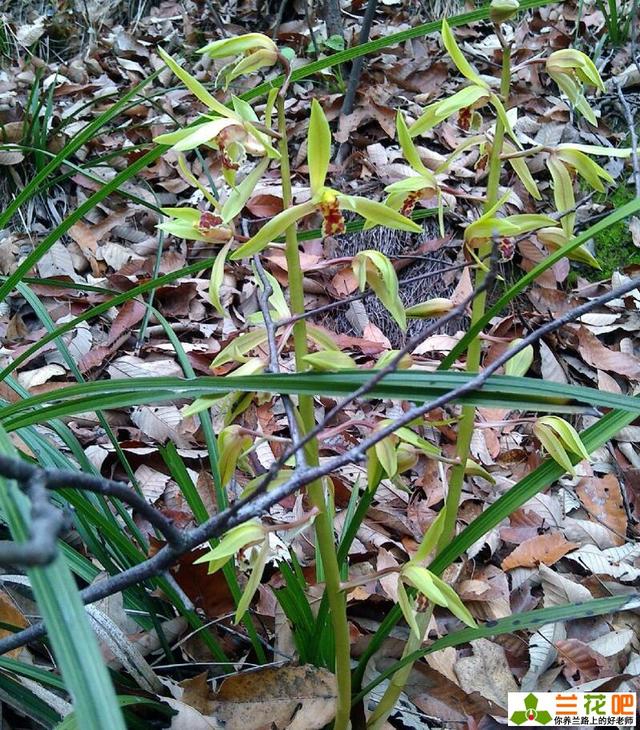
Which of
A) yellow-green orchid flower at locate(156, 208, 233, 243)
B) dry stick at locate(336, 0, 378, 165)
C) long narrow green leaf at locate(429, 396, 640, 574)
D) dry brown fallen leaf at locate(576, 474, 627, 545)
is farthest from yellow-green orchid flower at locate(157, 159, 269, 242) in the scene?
dry stick at locate(336, 0, 378, 165)

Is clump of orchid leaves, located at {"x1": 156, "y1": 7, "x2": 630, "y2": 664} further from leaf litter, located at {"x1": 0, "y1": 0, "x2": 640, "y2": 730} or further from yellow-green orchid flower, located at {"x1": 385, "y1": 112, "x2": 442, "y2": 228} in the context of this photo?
leaf litter, located at {"x1": 0, "y1": 0, "x2": 640, "y2": 730}

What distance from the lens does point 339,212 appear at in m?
1.33

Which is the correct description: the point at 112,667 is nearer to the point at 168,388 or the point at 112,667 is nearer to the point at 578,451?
the point at 168,388

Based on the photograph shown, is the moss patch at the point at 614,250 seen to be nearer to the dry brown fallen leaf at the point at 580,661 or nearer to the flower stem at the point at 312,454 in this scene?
the dry brown fallen leaf at the point at 580,661

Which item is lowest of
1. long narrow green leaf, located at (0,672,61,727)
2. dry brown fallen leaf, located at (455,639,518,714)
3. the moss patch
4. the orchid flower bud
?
dry brown fallen leaf, located at (455,639,518,714)

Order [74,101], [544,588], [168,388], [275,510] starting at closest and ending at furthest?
[168,388] < [544,588] < [275,510] < [74,101]

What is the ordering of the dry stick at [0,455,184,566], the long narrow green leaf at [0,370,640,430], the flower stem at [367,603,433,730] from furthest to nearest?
the flower stem at [367,603,433,730], the long narrow green leaf at [0,370,640,430], the dry stick at [0,455,184,566]

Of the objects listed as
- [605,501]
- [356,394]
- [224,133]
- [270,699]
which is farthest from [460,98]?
[605,501]

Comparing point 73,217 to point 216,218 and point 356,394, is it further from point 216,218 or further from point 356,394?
point 356,394

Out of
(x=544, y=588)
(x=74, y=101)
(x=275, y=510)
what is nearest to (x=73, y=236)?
(x=74, y=101)

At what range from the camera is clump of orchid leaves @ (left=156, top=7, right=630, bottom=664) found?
1.30 meters

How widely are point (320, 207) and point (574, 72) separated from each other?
2.55 ft

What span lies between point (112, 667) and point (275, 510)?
95 cm

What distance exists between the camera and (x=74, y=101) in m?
4.71
